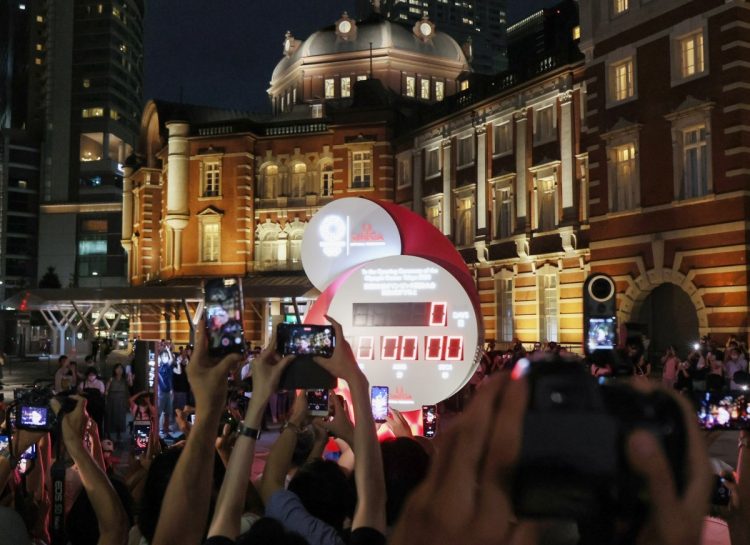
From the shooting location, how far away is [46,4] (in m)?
103

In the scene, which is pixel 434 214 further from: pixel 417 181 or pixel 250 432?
pixel 250 432

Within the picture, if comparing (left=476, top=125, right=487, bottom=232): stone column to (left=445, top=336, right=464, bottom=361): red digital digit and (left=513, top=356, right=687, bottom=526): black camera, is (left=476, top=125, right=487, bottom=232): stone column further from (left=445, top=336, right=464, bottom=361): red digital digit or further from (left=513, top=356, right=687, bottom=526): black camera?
(left=513, top=356, right=687, bottom=526): black camera

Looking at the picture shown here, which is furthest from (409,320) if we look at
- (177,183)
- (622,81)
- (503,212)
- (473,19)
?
(473,19)

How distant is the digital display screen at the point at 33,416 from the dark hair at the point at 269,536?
2017 millimetres

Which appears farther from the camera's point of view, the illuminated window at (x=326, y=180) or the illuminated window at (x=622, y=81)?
the illuminated window at (x=326, y=180)

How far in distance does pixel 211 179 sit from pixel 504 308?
56.2 feet

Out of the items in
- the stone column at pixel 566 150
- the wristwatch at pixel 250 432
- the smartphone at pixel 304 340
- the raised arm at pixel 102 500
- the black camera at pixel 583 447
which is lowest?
the raised arm at pixel 102 500

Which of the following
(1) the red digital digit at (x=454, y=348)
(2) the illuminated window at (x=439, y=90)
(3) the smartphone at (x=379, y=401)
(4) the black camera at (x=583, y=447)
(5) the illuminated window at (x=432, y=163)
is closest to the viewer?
(4) the black camera at (x=583, y=447)

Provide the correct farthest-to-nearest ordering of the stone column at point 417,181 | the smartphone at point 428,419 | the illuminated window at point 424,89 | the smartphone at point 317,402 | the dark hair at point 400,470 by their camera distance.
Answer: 1. the illuminated window at point 424,89
2. the stone column at point 417,181
3. the smartphone at point 428,419
4. the smartphone at point 317,402
5. the dark hair at point 400,470

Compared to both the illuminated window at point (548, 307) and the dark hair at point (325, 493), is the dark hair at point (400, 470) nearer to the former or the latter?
the dark hair at point (325, 493)

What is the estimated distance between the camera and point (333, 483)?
3.28 meters

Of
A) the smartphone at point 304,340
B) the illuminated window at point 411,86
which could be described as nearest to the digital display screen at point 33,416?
the smartphone at point 304,340

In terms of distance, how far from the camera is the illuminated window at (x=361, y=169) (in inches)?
1458

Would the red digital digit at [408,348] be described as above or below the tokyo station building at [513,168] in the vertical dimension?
below
